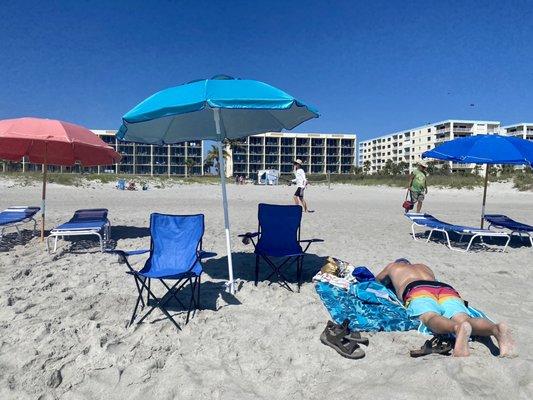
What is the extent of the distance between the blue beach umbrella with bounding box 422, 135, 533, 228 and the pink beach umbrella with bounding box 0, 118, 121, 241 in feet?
20.3

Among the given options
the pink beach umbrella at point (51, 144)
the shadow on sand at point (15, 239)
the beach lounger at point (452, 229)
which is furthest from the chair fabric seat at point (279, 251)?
the shadow on sand at point (15, 239)

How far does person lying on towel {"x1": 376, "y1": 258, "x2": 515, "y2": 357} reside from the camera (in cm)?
286

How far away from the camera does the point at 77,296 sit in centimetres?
410

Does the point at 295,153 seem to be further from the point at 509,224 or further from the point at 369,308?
the point at 369,308

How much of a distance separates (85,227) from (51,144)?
2394 millimetres

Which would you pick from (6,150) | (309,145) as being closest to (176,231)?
(6,150)

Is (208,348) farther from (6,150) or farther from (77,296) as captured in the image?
(6,150)

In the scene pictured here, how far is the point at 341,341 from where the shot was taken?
3068mm

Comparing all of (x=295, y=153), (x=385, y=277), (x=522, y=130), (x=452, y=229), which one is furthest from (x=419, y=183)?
(x=522, y=130)

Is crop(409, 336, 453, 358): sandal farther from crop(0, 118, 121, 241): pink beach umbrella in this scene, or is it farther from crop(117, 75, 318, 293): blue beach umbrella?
crop(0, 118, 121, 241): pink beach umbrella

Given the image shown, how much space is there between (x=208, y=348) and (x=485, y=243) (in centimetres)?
647

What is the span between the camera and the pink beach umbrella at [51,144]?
17.6ft

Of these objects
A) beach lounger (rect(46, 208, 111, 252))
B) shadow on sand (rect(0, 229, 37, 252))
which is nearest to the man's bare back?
beach lounger (rect(46, 208, 111, 252))

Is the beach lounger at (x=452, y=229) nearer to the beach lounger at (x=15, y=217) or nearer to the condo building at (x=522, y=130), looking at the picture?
the beach lounger at (x=15, y=217)
